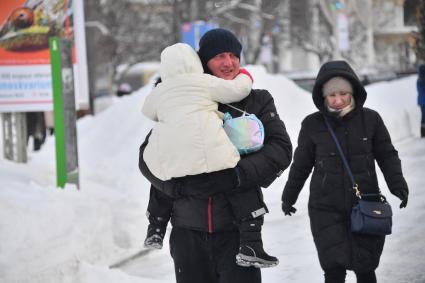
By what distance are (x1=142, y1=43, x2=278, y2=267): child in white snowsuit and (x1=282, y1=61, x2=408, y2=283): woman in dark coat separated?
1205mm

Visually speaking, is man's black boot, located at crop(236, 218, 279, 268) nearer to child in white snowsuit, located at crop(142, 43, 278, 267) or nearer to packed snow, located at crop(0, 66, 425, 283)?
child in white snowsuit, located at crop(142, 43, 278, 267)

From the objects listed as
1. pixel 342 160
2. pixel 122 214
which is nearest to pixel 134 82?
pixel 122 214

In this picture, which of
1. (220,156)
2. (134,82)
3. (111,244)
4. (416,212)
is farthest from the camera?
(134,82)

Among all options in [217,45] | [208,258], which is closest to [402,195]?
[208,258]

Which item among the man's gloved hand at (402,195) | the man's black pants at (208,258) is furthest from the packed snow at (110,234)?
the man's black pants at (208,258)

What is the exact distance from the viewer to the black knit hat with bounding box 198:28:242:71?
3506 mm

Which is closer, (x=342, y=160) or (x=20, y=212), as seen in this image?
(x=342, y=160)

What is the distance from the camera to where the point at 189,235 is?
3543 mm

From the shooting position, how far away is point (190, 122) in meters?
3.37

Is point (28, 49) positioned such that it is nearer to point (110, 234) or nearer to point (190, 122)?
point (110, 234)

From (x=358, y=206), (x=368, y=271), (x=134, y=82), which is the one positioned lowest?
(x=134, y=82)

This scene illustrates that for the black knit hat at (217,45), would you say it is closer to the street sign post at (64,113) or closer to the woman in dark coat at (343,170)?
the woman in dark coat at (343,170)

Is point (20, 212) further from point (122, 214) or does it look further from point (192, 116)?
point (192, 116)

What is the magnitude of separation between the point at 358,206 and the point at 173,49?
5.17 feet
